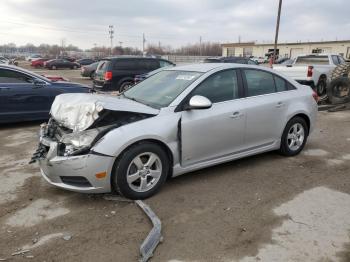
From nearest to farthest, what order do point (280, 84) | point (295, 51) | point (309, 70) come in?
point (280, 84)
point (309, 70)
point (295, 51)

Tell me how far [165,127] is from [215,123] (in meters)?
0.76

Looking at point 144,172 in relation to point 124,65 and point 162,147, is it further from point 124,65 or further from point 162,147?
point 124,65

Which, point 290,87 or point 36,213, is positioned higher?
point 290,87

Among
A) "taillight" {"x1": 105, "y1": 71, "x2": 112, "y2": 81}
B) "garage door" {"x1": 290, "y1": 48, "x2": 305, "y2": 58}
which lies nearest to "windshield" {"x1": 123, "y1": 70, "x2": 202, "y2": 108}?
"taillight" {"x1": 105, "y1": 71, "x2": 112, "y2": 81}

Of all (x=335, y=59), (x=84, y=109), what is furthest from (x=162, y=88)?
(x=335, y=59)

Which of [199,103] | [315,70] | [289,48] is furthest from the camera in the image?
[289,48]

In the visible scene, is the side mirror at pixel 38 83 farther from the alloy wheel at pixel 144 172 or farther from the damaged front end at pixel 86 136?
the alloy wheel at pixel 144 172

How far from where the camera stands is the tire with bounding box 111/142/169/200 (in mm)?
3924

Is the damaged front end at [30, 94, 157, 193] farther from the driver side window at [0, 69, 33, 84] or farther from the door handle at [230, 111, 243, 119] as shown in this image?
the driver side window at [0, 69, 33, 84]

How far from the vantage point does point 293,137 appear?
5797mm

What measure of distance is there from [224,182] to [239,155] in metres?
0.53

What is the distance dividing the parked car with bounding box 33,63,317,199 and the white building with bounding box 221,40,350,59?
149 feet

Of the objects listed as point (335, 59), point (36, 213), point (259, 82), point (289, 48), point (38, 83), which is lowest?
point (36, 213)

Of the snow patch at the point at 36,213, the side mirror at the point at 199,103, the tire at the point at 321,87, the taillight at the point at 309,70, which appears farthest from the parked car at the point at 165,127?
the tire at the point at 321,87
